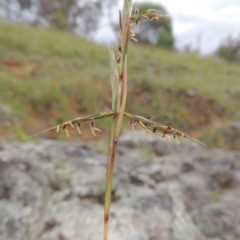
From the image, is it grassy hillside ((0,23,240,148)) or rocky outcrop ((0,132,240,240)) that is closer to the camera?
rocky outcrop ((0,132,240,240))

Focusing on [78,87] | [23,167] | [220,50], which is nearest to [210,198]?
[23,167]

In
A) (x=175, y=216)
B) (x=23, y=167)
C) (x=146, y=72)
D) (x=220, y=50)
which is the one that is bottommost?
(x=220, y=50)

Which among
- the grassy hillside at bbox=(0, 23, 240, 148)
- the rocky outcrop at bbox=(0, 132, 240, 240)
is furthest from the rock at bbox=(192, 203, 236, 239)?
the grassy hillside at bbox=(0, 23, 240, 148)

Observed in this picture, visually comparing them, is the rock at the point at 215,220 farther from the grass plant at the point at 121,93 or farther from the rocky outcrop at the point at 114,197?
the grass plant at the point at 121,93

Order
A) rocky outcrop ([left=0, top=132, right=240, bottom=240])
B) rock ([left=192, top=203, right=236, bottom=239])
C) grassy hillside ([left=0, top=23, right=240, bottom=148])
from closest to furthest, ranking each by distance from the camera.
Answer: rocky outcrop ([left=0, top=132, right=240, bottom=240]) → rock ([left=192, top=203, right=236, bottom=239]) → grassy hillside ([left=0, top=23, right=240, bottom=148])

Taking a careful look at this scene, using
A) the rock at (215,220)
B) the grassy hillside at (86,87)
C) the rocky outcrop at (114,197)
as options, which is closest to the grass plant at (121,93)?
the rocky outcrop at (114,197)

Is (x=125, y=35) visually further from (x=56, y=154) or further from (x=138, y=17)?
(x=56, y=154)

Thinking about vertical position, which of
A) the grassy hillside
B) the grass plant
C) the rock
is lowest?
the grassy hillside

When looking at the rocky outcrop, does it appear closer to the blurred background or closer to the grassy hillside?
the blurred background
